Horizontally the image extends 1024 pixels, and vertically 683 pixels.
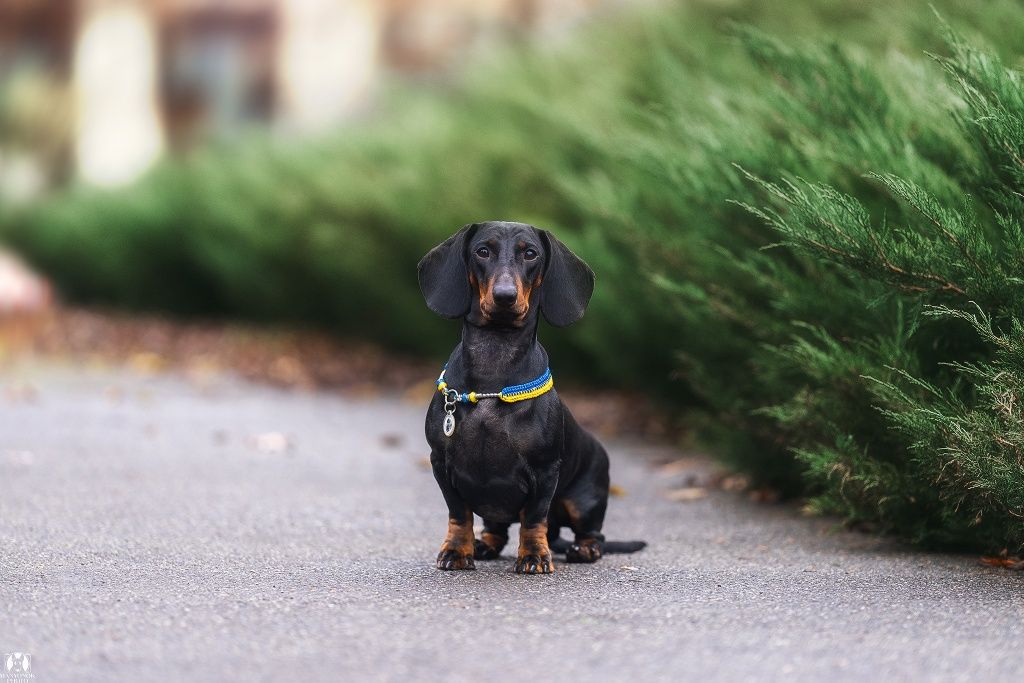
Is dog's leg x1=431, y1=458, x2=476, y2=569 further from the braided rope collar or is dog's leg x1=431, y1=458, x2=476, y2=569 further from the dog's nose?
the dog's nose

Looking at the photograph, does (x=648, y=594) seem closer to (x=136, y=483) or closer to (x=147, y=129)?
(x=136, y=483)

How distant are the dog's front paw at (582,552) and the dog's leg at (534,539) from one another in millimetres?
260

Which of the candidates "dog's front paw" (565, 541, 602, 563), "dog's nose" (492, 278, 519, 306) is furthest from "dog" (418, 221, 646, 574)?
"dog's front paw" (565, 541, 602, 563)

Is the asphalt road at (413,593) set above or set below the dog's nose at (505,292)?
below

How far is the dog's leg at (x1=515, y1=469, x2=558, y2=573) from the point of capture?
4.11 m

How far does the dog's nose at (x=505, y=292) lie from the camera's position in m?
3.89

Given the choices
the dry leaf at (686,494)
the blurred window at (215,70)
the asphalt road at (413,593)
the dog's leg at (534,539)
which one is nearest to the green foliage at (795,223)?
the dry leaf at (686,494)

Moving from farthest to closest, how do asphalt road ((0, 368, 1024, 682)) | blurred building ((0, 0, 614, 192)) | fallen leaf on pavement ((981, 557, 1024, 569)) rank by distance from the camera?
blurred building ((0, 0, 614, 192)), fallen leaf on pavement ((981, 557, 1024, 569)), asphalt road ((0, 368, 1024, 682))

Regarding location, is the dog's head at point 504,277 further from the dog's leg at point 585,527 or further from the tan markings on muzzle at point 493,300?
the dog's leg at point 585,527

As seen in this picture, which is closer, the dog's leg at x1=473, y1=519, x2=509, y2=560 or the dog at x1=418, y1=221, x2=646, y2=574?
the dog at x1=418, y1=221, x2=646, y2=574

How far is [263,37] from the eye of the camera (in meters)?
28.0

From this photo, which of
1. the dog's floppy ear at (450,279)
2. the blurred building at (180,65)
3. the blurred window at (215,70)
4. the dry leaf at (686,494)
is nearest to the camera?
the dog's floppy ear at (450,279)

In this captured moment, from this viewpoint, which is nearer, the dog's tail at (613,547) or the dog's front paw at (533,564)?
the dog's front paw at (533,564)

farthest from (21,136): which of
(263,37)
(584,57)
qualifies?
(584,57)
